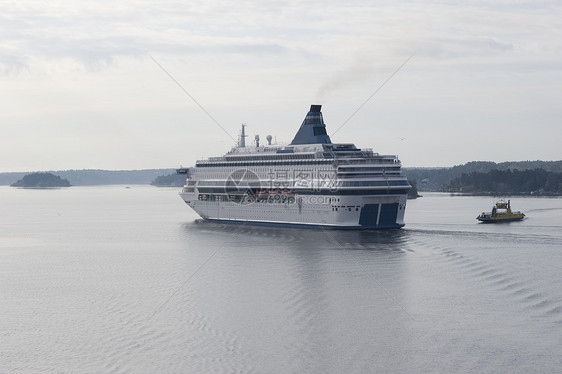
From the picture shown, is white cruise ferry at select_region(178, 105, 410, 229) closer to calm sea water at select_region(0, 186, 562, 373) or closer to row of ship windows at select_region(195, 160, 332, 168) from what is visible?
row of ship windows at select_region(195, 160, 332, 168)

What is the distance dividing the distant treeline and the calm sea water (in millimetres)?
117737

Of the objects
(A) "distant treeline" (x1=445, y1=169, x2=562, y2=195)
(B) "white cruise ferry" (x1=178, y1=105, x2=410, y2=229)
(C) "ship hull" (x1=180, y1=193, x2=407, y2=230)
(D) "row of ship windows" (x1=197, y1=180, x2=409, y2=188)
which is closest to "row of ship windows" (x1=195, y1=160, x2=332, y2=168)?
(B) "white cruise ferry" (x1=178, y1=105, x2=410, y2=229)

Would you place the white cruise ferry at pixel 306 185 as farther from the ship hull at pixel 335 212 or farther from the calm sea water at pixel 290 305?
the calm sea water at pixel 290 305

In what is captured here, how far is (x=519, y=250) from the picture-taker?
1969 inches

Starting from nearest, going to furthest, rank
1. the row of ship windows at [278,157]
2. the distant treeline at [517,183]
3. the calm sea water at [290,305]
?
the calm sea water at [290,305] → the row of ship windows at [278,157] → the distant treeline at [517,183]

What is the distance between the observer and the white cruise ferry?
6206 cm

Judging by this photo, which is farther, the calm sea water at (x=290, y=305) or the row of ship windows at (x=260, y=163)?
the row of ship windows at (x=260, y=163)

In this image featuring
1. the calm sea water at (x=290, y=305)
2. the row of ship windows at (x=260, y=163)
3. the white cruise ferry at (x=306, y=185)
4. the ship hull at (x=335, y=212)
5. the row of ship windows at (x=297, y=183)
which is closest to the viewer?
the calm sea water at (x=290, y=305)

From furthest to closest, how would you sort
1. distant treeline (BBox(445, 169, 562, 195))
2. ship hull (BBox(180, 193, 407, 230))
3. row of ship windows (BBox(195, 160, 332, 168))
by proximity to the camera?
distant treeline (BBox(445, 169, 562, 195)), row of ship windows (BBox(195, 160, 332, 168)), ship hull (BBox(180, 193, 407, 230))

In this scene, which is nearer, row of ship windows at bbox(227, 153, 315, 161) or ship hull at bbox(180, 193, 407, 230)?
ship hull at bbox(180, 193, 407, 230)

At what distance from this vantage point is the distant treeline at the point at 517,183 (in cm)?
17062

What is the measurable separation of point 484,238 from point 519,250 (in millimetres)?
7634

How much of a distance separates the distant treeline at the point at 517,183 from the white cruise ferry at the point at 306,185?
108 meters

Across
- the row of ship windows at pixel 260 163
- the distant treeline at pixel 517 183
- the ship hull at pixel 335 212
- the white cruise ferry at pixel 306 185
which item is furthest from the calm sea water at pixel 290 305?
the distant treeline at pixel 517 183
